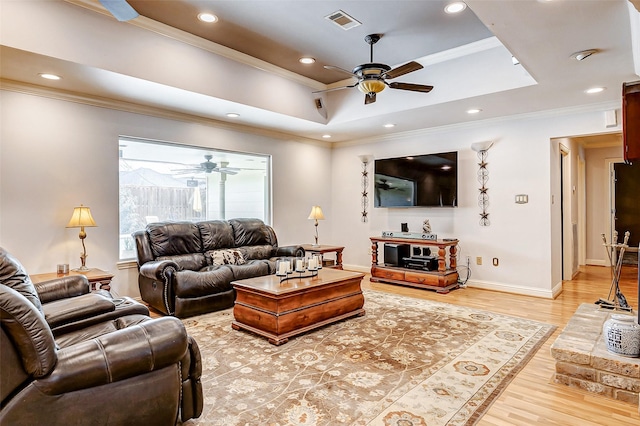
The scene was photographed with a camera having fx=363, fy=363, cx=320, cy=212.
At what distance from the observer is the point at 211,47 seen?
418cm

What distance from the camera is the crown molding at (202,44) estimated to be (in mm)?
3330

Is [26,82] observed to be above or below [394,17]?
below

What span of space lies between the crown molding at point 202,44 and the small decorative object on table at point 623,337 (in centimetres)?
445

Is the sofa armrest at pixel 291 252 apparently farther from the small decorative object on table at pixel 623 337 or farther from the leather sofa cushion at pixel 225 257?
the small decorative object on table at pixel 623 337

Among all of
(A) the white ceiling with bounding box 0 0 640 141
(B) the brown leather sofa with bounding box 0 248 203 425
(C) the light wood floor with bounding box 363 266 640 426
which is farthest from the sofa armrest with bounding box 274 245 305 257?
(B) the brown leather sofa with bounding box 0 248 203 425

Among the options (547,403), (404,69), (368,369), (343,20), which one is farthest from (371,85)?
(547,403)

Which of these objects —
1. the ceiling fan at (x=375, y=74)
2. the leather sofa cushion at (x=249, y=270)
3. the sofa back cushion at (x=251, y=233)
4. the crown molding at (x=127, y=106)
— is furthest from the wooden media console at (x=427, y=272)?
the crown molding at (x=127, y=106)

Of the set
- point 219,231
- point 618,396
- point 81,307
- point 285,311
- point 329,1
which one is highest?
point 329,1

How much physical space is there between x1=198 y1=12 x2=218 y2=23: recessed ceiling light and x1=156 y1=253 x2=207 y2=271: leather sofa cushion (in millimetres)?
2709

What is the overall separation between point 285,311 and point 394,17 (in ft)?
9.83

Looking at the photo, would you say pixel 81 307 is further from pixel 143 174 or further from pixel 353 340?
pixel 143 174

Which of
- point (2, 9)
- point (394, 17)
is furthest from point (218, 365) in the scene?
point (394, 17)

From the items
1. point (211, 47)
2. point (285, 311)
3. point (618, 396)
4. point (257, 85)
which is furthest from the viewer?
point (257, 85)

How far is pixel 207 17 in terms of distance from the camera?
11.7ft
